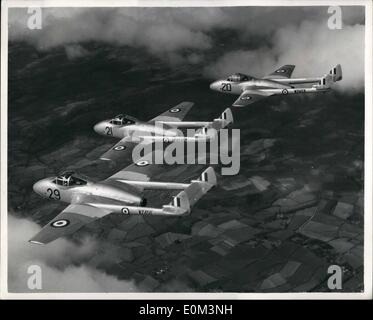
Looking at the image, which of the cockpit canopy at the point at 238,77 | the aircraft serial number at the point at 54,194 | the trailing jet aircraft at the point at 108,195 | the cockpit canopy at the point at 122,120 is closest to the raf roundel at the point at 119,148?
the cockpit canopy at the point at 122,120

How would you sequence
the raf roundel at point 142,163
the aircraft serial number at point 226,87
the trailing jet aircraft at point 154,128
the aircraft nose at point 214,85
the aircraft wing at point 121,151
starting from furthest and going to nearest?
1. the aircraft serial number at point 226,87
2. the aircraft nose at point 214,85
3. the trailing jet aircraft at point 154,128
4. the aircraft wing at point 121,151
5. the raf roundel at point 142,163

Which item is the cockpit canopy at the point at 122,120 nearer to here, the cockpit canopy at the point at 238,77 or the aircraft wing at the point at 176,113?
the aircraft wing at the point at 176,113

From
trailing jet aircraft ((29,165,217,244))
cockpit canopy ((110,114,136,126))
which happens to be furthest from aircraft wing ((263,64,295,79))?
trailing jet aircraft ((29,165,217,244))

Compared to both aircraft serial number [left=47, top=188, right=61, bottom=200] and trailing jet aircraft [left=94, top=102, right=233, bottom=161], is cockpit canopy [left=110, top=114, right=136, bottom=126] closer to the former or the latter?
trailing jet aircraft [left=94, top=102, right=233, bottom=161]

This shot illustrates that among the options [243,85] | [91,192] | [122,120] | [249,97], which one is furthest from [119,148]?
[243,85]

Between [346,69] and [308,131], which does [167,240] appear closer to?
[308,131]

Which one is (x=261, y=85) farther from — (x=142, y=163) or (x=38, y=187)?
(x=38, y=187)

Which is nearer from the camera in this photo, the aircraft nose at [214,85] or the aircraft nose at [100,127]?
the aircraft nose at [100,127]

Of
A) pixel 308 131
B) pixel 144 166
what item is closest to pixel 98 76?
pixel 144 166
